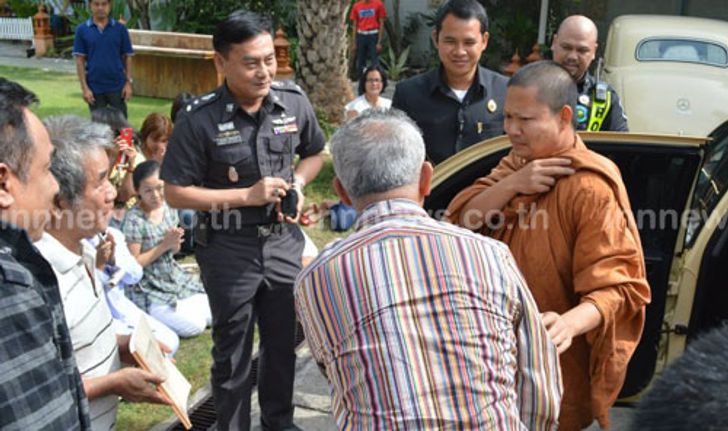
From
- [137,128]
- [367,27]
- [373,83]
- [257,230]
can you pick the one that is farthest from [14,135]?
[367,27]

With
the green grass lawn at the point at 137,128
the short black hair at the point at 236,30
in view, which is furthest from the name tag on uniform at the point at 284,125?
the green grass lawn at the point at 137,128

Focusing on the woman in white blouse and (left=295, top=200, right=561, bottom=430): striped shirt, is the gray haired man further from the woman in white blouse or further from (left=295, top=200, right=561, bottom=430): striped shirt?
the woman in white blouse

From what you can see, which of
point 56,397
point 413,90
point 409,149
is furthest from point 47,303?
point 413,90

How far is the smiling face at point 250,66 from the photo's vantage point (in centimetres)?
312

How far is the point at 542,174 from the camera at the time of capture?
2.24 m

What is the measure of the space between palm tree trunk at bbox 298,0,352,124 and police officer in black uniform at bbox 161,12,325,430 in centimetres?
604

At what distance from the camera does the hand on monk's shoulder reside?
224 centimetres

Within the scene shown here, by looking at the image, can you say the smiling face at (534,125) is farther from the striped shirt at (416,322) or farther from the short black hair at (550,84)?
the striped shirt at (416,322)

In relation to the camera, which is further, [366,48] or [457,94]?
[366,48]

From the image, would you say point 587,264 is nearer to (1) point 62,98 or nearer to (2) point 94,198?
(2) point 94,198

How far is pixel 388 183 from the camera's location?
170 cm

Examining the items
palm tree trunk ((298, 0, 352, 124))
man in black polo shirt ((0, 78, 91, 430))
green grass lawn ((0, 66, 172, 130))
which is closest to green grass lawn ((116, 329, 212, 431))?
man in black polo shirt ((0, 78, 91, 430))

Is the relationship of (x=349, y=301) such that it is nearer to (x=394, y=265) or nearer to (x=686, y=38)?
(x=394, y=265)

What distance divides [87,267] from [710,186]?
107 inches
